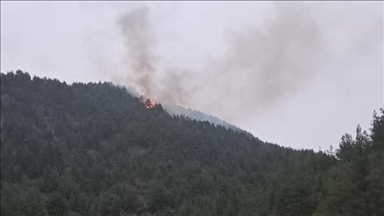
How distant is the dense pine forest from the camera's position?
1173 inches

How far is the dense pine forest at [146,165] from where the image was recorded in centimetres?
2979

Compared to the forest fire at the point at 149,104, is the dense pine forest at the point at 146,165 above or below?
below

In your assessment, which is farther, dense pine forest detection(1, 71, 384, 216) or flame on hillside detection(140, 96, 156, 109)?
flame on hillside detection(140, 96, 156, 109)

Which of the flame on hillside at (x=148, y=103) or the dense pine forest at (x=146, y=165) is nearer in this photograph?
the dense pine forest at (x=146, y=165)

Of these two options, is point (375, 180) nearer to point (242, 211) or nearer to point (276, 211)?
point (276, 211)

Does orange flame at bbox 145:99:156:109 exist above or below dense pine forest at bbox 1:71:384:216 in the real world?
above

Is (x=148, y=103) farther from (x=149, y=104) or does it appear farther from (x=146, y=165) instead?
(x=146, y=165)

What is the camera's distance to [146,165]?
101 metres

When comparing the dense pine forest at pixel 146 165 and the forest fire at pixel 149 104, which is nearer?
the dense pine forest at pixel 146 165

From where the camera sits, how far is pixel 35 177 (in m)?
81.9

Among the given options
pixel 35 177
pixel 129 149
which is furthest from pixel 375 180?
pixel 129 149

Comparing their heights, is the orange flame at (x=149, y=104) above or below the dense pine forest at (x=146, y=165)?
above

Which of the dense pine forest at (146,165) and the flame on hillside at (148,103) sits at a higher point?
the flame on hillside at (148,103)

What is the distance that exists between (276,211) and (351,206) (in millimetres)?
19675
